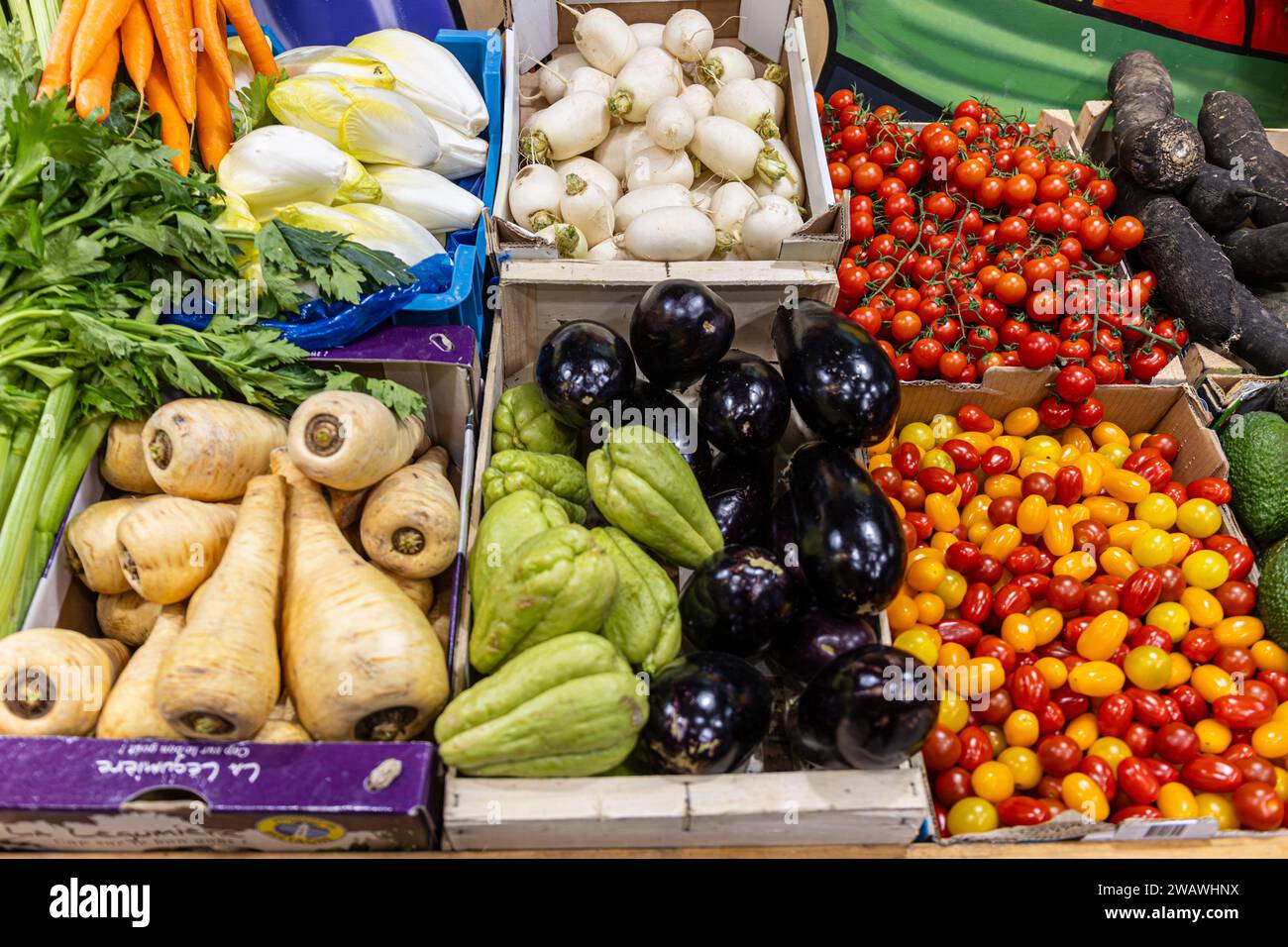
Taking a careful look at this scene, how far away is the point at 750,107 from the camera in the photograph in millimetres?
2836

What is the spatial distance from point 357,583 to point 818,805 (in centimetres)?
97

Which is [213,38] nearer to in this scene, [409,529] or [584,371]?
[584,371]

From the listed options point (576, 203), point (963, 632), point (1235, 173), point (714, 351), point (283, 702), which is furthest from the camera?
point (1235, 173)

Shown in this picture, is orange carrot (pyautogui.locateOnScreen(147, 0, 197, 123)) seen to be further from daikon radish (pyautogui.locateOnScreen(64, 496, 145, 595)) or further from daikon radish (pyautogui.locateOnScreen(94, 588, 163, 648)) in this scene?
daikon radish (pyautogui.locateOnScreen(94, 588, 163, 648))

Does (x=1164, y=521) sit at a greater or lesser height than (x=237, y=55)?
lesser

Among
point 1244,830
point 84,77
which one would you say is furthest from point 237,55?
point 1244,830

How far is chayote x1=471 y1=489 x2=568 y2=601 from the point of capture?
174 cm

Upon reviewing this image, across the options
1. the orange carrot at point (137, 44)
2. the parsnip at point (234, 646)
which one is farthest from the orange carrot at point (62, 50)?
the parsnip at point (234, 646)

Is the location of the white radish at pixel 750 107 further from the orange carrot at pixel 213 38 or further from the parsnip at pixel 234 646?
the parsnip at pixel 234 646

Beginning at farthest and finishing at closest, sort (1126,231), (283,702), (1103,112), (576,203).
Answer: (1103,112), (1126,231), (576,203), (283,702)

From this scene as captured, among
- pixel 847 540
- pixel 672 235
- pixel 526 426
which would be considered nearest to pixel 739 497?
pixel 847 540

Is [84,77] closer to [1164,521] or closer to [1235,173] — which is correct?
[1164,521]

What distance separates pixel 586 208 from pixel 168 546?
1.54m

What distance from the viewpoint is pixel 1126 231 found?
2934 millimetres
